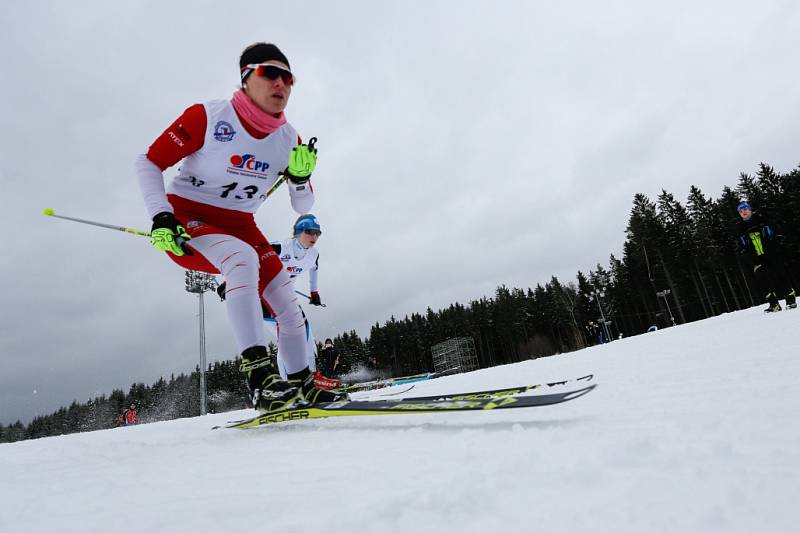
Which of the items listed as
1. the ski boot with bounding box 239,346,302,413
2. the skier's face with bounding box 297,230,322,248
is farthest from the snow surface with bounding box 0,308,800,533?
the skier's face with bounding box 297,230,322,248

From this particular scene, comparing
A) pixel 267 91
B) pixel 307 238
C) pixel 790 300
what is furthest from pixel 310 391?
pixel 790 300

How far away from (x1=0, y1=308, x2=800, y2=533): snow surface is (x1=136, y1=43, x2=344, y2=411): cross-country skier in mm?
898

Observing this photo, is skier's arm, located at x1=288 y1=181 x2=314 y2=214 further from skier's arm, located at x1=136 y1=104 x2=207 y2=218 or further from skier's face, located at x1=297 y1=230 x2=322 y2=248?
skier's face, located at x1=297 y1=230 x2=322 y2=248

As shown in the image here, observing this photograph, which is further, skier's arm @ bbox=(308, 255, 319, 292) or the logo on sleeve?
skier's arm @ bbox=(308, 255, 319, 292)

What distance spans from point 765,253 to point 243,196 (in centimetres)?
772

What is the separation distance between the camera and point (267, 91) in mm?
2889

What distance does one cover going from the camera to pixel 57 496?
4.15ft

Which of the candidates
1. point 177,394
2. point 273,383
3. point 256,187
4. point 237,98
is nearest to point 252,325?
point 273,383

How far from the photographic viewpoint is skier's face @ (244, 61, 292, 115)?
2885 millimetres

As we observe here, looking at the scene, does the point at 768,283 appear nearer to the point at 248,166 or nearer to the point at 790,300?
the point at 790,300

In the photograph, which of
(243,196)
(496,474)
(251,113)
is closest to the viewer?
(496,474)

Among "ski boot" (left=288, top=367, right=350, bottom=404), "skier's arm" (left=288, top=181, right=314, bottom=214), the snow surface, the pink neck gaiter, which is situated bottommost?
the snow surface

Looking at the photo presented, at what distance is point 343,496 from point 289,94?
2912 millimetres

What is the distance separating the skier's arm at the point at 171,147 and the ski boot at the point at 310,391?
1.63 metres
